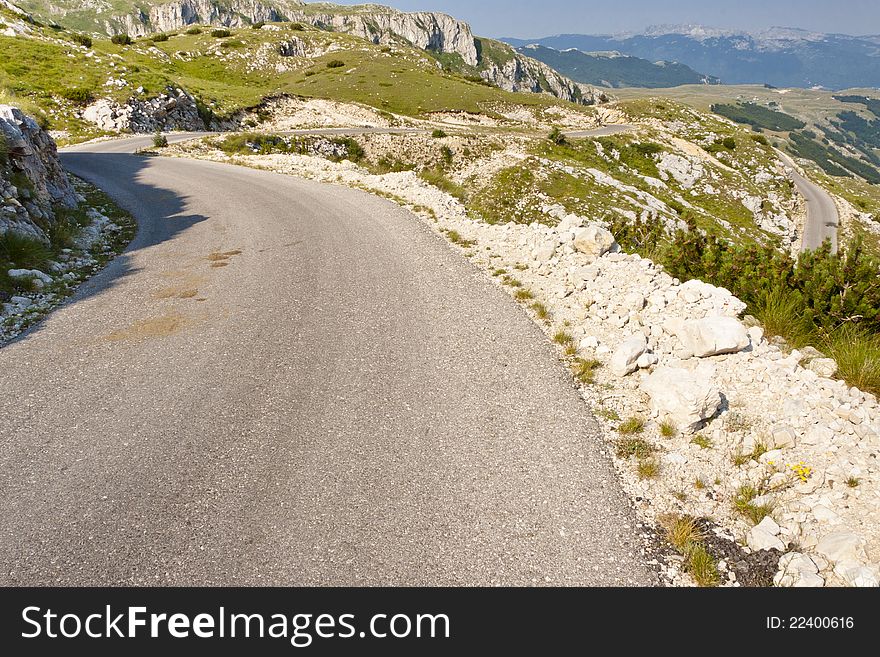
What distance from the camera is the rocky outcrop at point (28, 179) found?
42.6 ft

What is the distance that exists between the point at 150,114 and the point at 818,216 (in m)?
96.3

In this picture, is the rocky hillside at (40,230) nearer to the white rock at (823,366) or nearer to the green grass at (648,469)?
the green grass at (648,469)

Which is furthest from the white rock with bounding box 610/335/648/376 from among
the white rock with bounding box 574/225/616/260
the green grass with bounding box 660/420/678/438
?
the white rock with bounding box 574/225/616/260

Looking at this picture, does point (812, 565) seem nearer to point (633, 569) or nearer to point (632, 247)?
point (633, 569)

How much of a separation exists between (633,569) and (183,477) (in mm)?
5600

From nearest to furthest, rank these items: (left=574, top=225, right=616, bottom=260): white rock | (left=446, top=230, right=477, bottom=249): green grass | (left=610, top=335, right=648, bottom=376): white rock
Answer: (left=610, top=335, right=648, bottom=376): white rock
(left=574, top=225, right=616, bottom=260): white rock
(left=446, top=230, right=477, bottom=249): green grass

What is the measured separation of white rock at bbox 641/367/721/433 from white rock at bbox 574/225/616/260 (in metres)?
6.45

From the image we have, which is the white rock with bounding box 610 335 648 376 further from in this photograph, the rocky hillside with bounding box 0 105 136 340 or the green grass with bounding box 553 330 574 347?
the rocky hillside with bounding box 0 105 136 340

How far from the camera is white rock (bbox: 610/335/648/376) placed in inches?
310

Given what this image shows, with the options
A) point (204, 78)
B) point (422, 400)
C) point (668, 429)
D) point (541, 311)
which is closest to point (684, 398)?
point (668, 429)

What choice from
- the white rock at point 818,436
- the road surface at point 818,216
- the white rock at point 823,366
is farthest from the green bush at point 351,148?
the road surface at point 818,216

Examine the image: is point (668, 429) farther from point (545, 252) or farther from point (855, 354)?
point (545, 252)

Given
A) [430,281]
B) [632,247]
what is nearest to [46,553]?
[430,281]

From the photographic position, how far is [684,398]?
6504 millimetres
